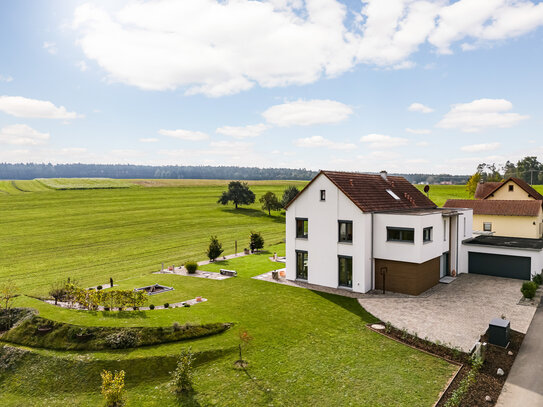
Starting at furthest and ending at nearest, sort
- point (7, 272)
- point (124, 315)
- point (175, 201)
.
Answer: point (175, 201) → point (7, 272) → point (124, 315)

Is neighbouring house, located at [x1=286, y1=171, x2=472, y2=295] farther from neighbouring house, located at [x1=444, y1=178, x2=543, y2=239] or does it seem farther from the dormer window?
neighbouring house, located at [x1=444, y1=178, x2=543, y2=239]

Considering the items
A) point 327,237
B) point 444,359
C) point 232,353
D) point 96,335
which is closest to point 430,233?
point 327,237

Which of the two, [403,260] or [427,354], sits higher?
[403,260]

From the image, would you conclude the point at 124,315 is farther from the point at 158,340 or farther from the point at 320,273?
the point at 320,273

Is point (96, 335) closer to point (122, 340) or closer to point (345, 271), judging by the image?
point (122, 340)

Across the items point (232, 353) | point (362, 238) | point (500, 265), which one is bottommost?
point (232, 353)

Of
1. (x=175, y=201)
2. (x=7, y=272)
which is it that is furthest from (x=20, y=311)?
(x=175, y=201)

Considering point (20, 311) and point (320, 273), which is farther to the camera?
point (320, 273)
